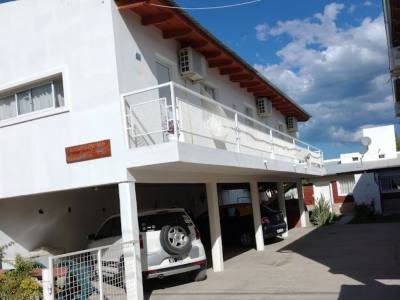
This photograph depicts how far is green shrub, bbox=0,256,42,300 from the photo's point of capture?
7438mm

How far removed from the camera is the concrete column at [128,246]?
8969 millimetres

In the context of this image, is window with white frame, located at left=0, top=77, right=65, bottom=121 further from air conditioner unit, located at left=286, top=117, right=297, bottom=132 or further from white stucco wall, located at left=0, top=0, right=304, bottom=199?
air conditioner unit, located at left=286, top=117, right=297, bottom=132

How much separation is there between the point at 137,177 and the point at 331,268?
17.8ft

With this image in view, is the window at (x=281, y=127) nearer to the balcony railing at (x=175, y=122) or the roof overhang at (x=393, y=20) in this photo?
the balcony railing at (x=175, y=122)

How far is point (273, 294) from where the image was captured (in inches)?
367

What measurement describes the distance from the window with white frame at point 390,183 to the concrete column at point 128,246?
2801cm

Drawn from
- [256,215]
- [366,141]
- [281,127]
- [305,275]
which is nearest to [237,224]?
[256,215]

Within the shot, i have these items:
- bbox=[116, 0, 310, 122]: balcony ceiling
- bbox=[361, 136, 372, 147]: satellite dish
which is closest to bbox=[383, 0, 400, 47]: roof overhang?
bbox=[116, 0, 310, 122]: balcony ceiling

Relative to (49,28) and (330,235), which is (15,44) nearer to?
(49,28)

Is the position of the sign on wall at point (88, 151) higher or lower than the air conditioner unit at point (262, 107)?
lower

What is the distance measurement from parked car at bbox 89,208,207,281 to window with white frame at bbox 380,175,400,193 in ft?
84.1

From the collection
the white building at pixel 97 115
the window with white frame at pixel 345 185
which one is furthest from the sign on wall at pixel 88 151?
the window with white frame at pixel 345 185

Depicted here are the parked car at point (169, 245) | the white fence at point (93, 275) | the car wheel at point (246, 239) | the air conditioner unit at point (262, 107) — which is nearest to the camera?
the white fence at point (93, 275)

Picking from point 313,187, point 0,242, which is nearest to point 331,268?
point 0,242
